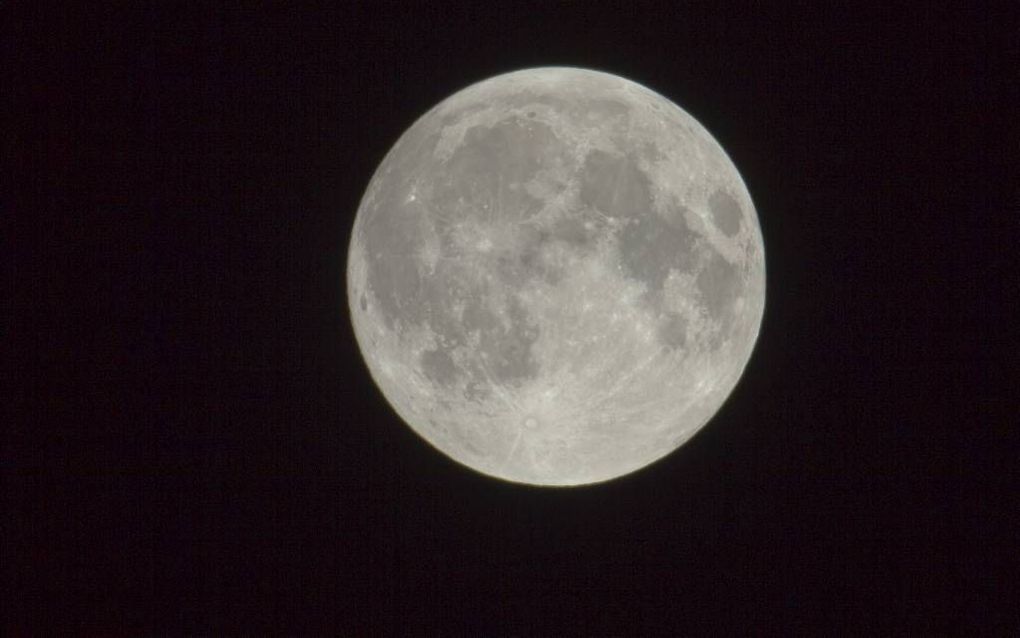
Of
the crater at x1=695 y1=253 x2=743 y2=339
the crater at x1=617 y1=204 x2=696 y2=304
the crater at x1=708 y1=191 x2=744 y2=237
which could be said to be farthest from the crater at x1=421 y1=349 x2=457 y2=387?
the crater at x1=708 y1=191 x2=744 y2=237

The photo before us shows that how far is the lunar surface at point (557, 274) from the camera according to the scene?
14.6ft

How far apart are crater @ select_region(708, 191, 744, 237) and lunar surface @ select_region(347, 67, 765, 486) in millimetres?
12

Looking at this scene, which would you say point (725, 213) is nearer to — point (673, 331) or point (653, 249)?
point (653, 249)

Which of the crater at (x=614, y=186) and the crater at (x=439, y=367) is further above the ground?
the crater at (x=614, y=186)

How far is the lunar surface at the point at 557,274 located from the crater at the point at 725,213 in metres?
0.01

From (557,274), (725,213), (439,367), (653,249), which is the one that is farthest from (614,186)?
(439,367)

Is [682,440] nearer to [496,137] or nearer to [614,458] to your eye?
[614,458]

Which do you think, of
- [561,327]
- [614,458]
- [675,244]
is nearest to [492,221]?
[561,327]

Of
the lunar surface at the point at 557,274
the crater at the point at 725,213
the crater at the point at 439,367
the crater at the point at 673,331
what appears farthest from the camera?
the crater at the point at 725,213

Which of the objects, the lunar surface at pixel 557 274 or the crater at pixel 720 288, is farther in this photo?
the crater at pixel 720 288

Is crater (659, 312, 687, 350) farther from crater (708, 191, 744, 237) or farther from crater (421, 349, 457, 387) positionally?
crater (421, 349, 457, 387)

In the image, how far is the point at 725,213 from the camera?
16.2 ft

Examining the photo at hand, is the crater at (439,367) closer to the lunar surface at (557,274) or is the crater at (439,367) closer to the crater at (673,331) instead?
the lunar surface at (557,274)

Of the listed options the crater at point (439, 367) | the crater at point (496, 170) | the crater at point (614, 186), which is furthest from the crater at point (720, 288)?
the crater at point (439, 367)
